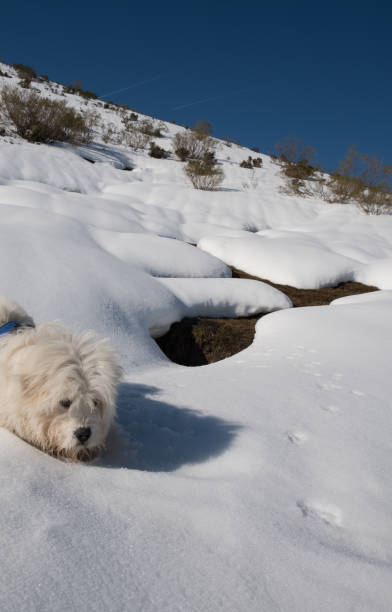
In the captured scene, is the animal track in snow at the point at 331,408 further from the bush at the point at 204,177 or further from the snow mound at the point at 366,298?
the bush at the point at 204,177

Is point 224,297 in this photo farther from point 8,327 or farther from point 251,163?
point 251,163

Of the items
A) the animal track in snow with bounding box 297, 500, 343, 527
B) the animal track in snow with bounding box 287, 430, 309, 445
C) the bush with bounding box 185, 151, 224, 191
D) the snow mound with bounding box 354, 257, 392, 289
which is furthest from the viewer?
the bush with bounding box 185, 151, 224, 191

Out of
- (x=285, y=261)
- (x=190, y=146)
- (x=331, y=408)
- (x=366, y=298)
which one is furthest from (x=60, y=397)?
(x=190, y=146)

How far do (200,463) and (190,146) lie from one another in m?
19.3

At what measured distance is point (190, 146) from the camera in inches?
741

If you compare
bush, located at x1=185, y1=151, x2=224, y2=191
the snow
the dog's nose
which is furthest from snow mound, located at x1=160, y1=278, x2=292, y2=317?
bush, located at x1=185, y1=151, x2=224, y2=191

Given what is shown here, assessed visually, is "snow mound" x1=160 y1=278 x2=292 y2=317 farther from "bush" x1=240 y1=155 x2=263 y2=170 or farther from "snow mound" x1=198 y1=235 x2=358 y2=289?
"bush" x1=240 y1=155 x2=263 y2=170

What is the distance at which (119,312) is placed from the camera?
11.8ft

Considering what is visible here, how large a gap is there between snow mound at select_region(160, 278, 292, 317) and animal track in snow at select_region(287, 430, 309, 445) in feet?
8.94

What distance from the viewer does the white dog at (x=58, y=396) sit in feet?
4.86

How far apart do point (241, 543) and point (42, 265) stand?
326 cm

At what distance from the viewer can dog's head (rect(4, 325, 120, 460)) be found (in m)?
1.48

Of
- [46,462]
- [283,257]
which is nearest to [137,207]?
[283,257]

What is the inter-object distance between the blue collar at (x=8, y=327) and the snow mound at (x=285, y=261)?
523cm
